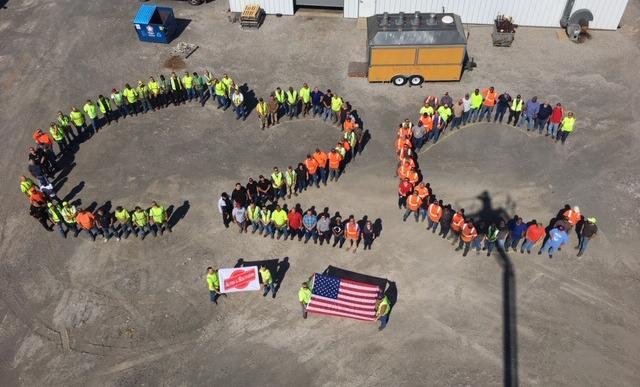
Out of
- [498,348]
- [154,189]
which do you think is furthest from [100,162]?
[498,348]

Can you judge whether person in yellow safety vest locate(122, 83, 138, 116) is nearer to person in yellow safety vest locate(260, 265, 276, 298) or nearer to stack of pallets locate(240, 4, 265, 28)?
stack of pallets locate(240, 4, 265, 28)

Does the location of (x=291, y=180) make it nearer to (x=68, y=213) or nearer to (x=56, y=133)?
(x=68, y=213)

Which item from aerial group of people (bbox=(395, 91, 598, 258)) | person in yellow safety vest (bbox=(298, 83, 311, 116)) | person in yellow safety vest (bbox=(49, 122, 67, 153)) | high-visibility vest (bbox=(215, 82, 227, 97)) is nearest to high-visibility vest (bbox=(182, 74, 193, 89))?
high-visibility vest (bbox=(215, 82, 227, 97))

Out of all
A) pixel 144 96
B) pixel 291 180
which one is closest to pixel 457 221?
pixel 291 180

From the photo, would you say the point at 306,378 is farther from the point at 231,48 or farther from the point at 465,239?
the point at 231,48

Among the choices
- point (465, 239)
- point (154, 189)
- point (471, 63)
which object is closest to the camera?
point (465, 239)

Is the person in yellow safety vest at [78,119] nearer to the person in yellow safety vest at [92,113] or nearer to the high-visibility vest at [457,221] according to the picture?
the person in yellow safety vest at [92,113]

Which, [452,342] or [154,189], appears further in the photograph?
[154,189]
